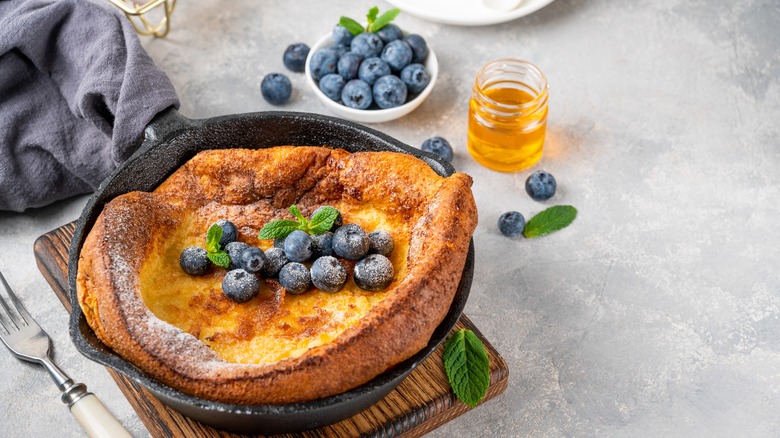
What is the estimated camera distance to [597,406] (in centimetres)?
267

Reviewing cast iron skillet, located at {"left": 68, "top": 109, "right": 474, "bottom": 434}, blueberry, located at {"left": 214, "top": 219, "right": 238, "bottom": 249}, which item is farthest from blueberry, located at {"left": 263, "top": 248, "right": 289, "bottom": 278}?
cast iron skillet, located at {"left": 68, "top": 109, "right": 474, "bottom": 434}

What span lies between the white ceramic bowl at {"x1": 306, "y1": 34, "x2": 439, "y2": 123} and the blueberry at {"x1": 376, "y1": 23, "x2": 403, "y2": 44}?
16 cm

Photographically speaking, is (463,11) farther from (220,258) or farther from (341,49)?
(220,258)

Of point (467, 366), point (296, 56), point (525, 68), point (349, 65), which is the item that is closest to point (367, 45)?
point (349, 65)

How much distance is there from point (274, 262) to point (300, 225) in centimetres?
14

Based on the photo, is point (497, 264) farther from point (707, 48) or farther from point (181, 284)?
point (707, 48)

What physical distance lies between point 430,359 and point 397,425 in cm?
24

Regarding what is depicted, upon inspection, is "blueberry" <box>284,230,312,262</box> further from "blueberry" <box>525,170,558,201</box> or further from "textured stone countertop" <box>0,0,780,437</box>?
"blueberry" <box>525,170,558,201</box>

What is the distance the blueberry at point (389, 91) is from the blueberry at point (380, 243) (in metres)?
1.09

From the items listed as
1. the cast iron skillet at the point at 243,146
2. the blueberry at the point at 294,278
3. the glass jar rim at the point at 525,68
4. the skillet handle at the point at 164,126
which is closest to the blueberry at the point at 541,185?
the glass jar rim at the point at 525,68

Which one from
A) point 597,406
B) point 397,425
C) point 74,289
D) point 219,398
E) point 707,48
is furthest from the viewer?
point 707,48

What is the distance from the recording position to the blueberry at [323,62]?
350 cm

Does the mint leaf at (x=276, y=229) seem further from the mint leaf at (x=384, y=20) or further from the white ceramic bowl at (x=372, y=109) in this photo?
the mint leaf at (x=384, y=20)

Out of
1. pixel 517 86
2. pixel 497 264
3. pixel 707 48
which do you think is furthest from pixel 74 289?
pixel 707 48
